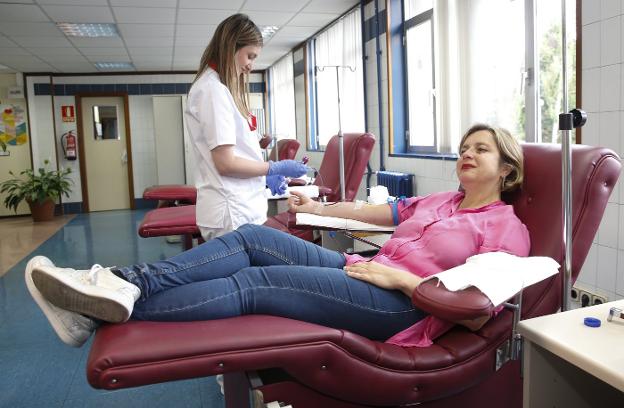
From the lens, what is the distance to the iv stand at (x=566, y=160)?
1.19m

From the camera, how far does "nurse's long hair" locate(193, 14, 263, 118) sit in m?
1.90

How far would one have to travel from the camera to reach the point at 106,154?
29.8ft

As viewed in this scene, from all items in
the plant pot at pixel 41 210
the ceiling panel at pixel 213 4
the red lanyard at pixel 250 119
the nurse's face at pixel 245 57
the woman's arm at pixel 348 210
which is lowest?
the plant pot at pixel 41 210

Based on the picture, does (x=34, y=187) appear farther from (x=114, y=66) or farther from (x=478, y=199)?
(x=478, y=199)

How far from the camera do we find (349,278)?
1.44m

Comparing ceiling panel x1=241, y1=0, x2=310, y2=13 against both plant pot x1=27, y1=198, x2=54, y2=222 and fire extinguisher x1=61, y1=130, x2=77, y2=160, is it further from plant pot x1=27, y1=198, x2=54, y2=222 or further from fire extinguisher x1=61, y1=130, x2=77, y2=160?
A: fire extinguisher x1=61, y1=130, x2=77, y2=160

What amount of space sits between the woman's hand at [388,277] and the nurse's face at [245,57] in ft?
3.11

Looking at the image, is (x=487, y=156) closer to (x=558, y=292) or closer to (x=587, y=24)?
(x=558, y=292)

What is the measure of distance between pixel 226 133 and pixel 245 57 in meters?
0.31

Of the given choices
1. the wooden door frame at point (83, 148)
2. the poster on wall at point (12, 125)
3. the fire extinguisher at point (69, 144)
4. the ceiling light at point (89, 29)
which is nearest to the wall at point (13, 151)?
the poster on wall at point (12, 125)

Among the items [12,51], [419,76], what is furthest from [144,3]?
[12,51]

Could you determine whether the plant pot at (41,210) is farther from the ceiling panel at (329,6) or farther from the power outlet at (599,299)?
the power outlet at (599,299)

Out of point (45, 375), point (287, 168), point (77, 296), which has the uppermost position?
point (287, 168)

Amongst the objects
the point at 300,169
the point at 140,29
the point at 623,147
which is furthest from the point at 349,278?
the point at 140,29
